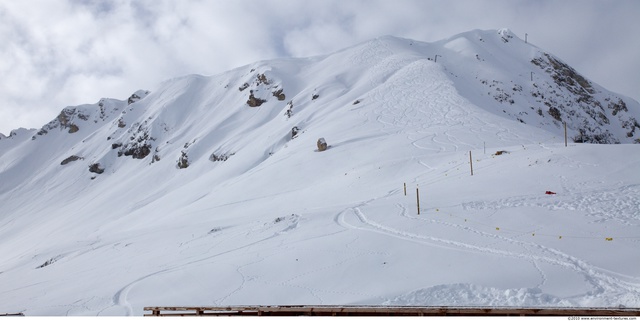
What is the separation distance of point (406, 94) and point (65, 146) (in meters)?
95.6

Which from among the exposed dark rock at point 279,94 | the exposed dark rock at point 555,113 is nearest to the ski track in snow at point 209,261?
the exposed dark rock at point 555,113

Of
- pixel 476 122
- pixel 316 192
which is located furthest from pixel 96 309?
pixel 476 122

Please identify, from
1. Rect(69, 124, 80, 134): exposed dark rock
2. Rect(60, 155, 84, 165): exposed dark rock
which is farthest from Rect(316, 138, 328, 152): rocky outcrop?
Rect(69, 124, 80, 134): exposed dark rock

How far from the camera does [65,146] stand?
10362 cm

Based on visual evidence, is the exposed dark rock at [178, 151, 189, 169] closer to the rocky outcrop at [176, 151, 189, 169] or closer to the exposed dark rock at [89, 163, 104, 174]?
the rocky outcrop at [176, 151, 189, 169]

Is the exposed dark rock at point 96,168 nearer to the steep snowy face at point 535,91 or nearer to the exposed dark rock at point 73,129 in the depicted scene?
the exposed dark rock at point 73,129

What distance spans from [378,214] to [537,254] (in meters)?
6.92

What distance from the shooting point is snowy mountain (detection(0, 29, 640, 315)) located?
10461 millimetres

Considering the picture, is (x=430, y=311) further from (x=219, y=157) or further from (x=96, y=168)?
(x=96, y=168)

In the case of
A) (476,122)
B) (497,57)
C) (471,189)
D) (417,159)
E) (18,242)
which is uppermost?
(497,57)

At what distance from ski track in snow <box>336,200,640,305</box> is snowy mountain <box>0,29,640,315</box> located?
6 centimetres

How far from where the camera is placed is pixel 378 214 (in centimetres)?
1700

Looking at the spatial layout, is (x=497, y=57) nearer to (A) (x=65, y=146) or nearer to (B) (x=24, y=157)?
(A) (x=65, y=146)

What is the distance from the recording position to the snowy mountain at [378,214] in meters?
10.5
